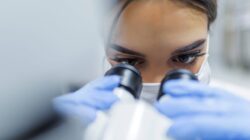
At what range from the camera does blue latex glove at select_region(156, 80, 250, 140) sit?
0.58 m

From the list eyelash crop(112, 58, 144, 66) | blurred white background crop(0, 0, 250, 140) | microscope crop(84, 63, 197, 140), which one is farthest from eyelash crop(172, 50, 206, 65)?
blurred white background crop(0, 0, 250, 140)

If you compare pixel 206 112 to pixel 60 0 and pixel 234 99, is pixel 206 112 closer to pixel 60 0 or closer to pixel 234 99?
pixel 234 99

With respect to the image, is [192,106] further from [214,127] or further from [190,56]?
[190,56]

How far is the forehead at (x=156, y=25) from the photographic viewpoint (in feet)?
2.82

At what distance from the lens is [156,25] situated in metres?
0.86

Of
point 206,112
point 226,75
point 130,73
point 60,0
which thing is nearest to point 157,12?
point 130,73

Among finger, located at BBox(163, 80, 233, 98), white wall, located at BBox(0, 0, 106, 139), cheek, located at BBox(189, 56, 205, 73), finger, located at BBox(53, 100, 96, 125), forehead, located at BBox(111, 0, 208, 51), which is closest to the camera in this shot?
white wall, located at BBox(0, 0, 106, 139)

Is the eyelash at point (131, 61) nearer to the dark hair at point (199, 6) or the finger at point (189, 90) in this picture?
the dark hair at point (199, 6)

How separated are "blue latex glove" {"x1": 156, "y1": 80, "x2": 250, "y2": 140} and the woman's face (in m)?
0.21

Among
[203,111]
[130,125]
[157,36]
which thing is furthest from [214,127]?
[157,36]

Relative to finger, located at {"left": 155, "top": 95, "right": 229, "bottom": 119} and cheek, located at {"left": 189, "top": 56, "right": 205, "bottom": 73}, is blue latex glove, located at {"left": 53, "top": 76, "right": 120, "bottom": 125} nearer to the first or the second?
finger, located at {"left": 155, "top": 95, "right": 229, "bottom": 119}

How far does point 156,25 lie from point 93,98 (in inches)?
10.8

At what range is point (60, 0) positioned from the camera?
1.31 ft

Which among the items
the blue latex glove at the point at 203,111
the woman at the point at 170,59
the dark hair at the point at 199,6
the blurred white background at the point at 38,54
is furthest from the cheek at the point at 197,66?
the blurred white background at the point at 38,54
